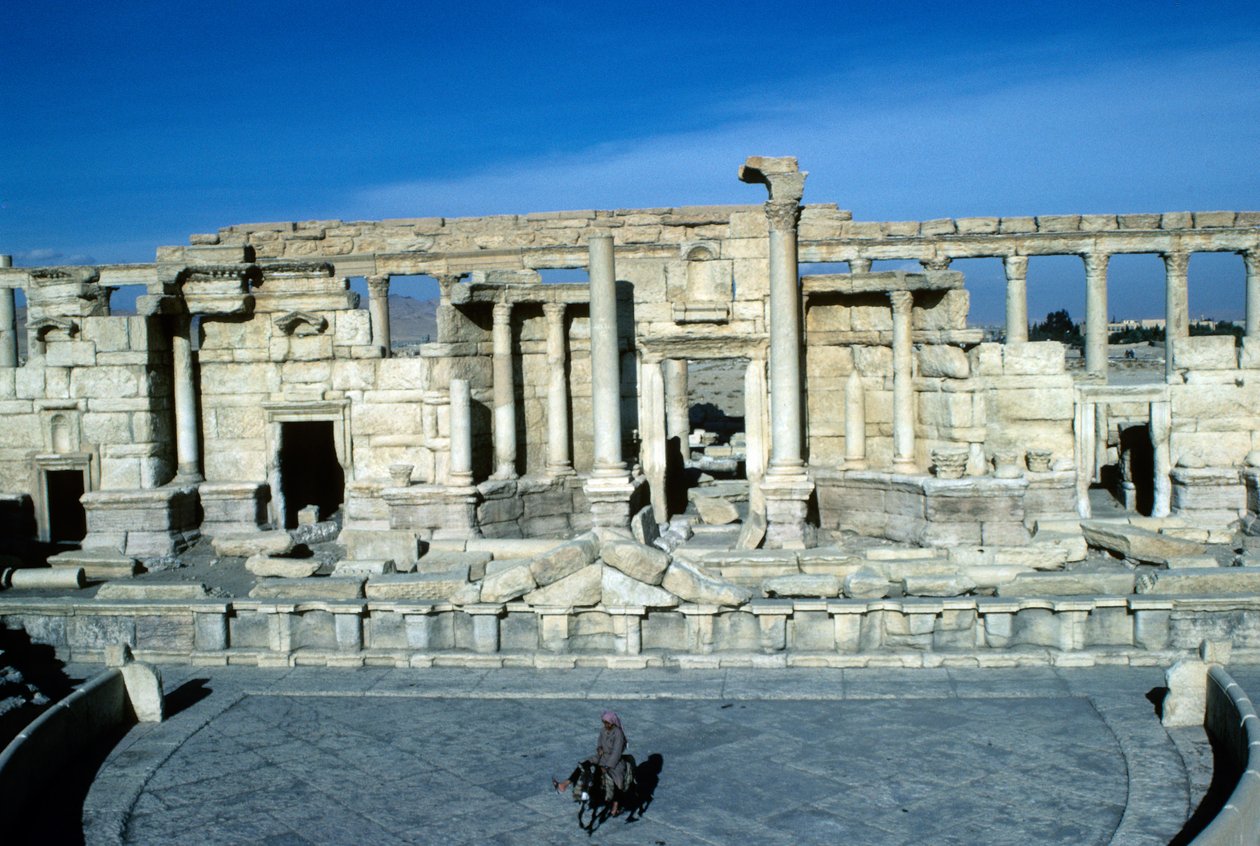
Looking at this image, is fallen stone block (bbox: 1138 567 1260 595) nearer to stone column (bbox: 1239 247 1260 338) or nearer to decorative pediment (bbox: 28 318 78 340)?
decorative pediment (bbox: 28 318 78 340)

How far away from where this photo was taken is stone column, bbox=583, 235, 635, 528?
56.6ft

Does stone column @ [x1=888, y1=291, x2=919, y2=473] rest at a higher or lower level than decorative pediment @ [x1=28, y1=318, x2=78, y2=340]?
lower

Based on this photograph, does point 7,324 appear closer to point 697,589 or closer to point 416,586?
point 416,586

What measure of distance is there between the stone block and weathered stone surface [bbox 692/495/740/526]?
21.7 ft

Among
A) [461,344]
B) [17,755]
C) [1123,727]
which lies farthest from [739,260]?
[17,755]

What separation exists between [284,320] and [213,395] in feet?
5.99

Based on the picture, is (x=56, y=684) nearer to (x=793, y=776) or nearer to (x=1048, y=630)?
(x=793, y=776)

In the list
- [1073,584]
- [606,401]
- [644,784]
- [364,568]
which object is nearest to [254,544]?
[364,568]

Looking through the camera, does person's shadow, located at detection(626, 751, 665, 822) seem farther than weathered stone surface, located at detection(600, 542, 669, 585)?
No

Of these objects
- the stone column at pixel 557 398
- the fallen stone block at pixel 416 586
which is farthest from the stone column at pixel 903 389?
the fallen stone block at pixel 416 586

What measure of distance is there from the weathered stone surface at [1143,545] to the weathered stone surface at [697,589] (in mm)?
6141

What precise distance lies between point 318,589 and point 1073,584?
7984 mm

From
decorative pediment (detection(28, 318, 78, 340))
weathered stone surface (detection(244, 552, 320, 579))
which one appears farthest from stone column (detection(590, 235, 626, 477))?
decorative pediment (detection(28, 318, 78, 340))

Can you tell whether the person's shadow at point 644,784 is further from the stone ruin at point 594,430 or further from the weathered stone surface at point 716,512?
the weathered stone surface at point 716,512
